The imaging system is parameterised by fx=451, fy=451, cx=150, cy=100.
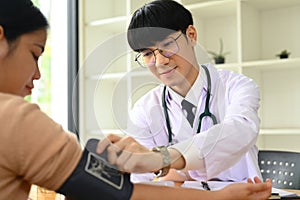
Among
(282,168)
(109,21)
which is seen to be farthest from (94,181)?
(109,21)

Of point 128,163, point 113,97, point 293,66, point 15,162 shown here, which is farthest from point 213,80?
point 293,66

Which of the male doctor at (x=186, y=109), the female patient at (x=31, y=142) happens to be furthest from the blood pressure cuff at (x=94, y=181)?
the male doctor at (x=186, y=109)

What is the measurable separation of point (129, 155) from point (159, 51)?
1.05 ft

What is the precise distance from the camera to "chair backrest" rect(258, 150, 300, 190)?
176 centimetres

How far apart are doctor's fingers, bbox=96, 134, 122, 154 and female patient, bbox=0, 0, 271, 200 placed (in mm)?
37

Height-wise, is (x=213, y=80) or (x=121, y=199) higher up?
(x=213, y=80)

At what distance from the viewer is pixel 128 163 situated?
0.72 meters

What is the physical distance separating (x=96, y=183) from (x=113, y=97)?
326 millimetres

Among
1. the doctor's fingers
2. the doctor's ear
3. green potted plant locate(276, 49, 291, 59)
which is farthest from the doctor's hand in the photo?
green potted plant locate(276, 49, 291, 59)

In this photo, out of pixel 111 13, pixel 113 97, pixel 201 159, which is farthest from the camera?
pixel 111 13

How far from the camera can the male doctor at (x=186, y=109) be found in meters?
1.00

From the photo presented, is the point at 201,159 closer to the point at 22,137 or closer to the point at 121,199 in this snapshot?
the point at 121,199

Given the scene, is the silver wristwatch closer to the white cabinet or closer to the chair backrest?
the chair backrest

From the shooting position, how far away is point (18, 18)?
2.38ft
